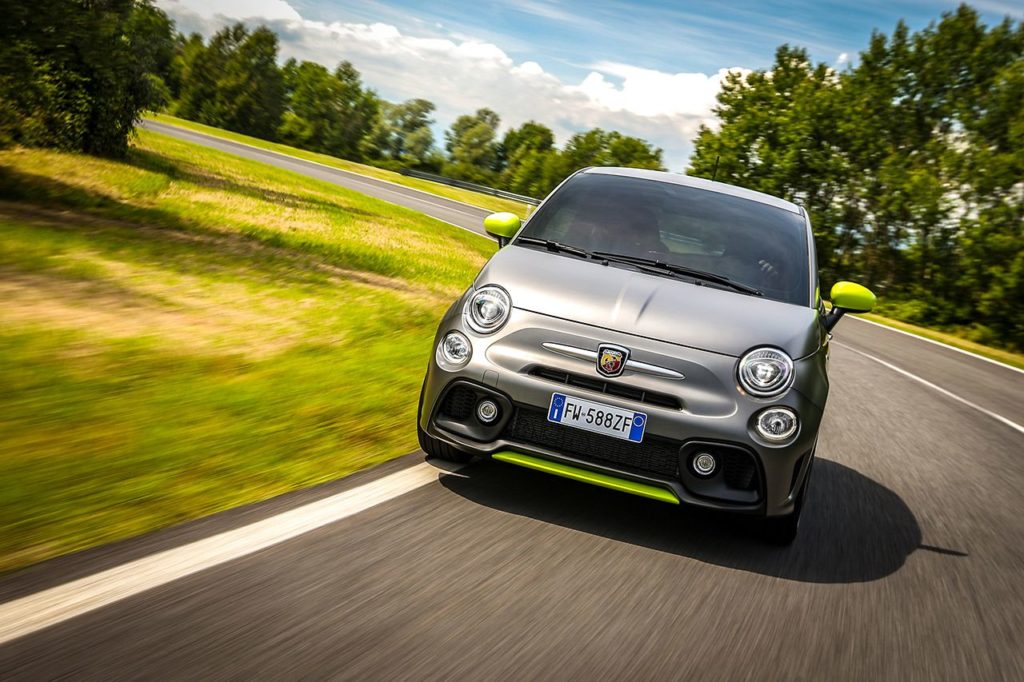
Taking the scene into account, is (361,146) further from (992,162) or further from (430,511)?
(430,511)

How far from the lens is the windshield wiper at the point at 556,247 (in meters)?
4.73

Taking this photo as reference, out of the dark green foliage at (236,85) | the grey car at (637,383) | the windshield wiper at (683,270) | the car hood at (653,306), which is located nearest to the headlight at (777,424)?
the grey car at (637,383)

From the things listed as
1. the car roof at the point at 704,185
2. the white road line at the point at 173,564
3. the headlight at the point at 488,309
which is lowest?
the white road line at the point at 173,564

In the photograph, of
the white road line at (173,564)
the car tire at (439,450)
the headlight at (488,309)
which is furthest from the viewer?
the car tire at (439,450)

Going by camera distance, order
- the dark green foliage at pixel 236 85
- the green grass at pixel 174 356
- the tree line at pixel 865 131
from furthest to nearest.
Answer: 1. the dark green foliage at pixel 236 85
2. the tree line at pixel 865 131
3. the green grass at pixel 174 356

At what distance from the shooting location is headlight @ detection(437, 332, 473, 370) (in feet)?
13.3

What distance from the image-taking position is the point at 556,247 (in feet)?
15.7

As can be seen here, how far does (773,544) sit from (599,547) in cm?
94

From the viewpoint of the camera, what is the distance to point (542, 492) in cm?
449

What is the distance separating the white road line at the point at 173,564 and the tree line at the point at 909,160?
26.2m

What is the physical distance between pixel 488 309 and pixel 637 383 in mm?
787

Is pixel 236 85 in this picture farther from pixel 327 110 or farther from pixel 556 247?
pixel 556 247

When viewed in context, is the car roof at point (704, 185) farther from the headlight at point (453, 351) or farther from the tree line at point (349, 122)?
the tree line at point (349, 122)

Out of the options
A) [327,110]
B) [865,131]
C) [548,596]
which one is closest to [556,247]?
[548,596]
